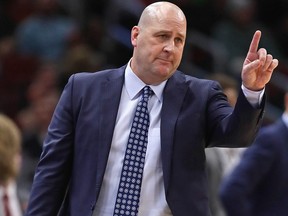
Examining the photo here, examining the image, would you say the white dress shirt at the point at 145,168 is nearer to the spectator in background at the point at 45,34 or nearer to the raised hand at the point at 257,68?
the raised hand at the point at 257,68

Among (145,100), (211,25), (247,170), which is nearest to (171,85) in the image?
(145,100)

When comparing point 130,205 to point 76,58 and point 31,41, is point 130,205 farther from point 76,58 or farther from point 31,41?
point 31,41

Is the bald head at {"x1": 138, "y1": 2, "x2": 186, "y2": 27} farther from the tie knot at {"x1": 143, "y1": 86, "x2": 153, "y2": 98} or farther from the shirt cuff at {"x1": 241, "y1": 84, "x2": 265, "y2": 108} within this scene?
the shirt cuff at {"x1": 241, "y1": 84, "x2": 265, "y2": 108}

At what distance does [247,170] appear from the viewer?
252 inches

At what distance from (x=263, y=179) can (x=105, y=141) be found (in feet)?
5.75

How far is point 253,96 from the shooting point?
15.3 ft

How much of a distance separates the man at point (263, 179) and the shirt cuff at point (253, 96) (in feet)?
5.76

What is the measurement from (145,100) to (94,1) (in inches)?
310

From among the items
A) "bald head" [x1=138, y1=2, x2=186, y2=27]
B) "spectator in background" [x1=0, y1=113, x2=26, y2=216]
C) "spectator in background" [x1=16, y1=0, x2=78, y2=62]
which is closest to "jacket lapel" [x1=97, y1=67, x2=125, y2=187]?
"bald head" [x1=138, y1=2, x2=186, y2=27]

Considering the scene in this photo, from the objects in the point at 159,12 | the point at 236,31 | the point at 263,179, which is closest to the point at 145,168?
the point at 159,12

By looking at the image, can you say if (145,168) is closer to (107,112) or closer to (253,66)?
(107,112)

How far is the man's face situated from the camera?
4840 mm

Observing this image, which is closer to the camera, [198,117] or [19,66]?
[198,117]

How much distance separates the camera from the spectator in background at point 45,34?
1174 cm
